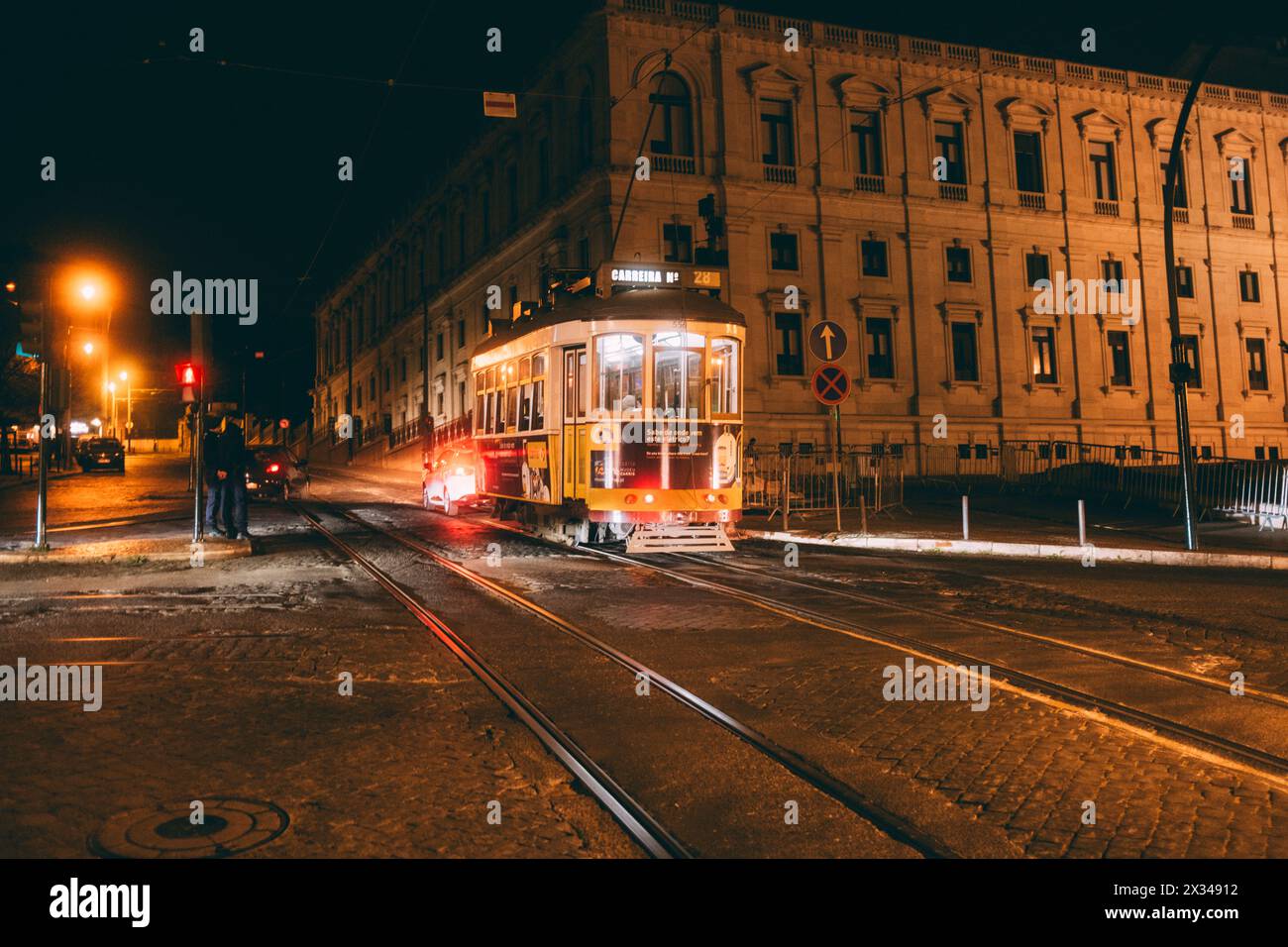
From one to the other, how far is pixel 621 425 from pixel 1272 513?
1343 cm

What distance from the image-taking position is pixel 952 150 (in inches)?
1476

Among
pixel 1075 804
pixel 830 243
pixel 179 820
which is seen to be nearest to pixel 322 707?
pixel 179 820

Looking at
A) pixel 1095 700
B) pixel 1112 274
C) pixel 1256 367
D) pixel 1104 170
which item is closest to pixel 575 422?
pixel 1095 700

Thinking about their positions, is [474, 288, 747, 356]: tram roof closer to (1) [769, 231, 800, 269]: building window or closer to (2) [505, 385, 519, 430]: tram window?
(2) [505, 385, 519, 430]: tram window

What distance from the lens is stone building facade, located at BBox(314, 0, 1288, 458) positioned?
1340 inches

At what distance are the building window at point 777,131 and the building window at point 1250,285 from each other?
2154cm

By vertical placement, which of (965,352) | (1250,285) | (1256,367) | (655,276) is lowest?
(655,276)

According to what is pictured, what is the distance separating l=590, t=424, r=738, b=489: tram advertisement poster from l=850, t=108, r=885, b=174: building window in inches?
987

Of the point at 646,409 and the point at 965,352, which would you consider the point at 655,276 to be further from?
the point at 965,352

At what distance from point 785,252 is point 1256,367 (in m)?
21.9

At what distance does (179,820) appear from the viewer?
375 cm

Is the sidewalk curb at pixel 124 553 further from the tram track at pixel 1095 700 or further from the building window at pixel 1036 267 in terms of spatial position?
the building window at pixel 1036 267

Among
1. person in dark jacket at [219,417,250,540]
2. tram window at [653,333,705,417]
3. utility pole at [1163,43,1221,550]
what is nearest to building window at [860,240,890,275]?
utility pole at [1163,43,1221,550]

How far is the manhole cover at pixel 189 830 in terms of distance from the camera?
344 centimetres
